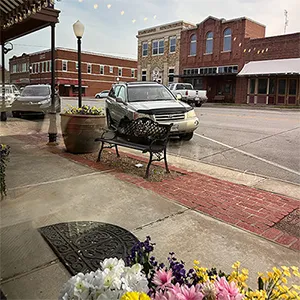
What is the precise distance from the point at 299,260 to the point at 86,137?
4929 mm

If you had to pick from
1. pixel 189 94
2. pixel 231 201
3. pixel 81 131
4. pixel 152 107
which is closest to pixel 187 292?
pixel 231 201

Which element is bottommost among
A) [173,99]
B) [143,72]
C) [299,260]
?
[299,260]

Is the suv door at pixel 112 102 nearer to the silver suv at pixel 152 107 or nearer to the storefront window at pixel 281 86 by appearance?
the silver suv at pixel 152 107

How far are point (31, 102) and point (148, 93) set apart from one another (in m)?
7.50

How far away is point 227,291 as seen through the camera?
1281 millimetres

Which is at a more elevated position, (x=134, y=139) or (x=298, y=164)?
(x=134, y=139)

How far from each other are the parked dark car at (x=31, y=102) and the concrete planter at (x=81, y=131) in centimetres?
833

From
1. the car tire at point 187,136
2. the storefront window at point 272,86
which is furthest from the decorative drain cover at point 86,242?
the storefront window at point 272,86

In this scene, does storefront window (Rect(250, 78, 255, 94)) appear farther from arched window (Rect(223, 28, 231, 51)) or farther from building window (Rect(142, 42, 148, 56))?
building window (Rect(142, 42, 148, 56))

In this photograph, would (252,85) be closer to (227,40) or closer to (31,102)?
(227,40)

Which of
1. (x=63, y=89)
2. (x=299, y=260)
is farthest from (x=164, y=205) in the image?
(x=63, y=89)

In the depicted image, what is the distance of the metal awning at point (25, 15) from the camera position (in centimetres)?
621

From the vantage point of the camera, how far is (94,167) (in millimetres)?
5785

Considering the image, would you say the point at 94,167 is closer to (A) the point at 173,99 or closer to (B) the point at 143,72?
(A) the point at 173,99
